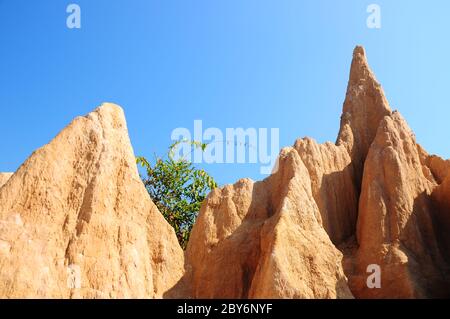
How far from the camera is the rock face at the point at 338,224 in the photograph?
8391 mm

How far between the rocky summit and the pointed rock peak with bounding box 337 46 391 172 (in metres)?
1.71

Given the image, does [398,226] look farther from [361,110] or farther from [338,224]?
[361,110]

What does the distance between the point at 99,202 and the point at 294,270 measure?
3614 millimetres

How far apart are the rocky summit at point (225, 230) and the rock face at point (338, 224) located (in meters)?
0.03

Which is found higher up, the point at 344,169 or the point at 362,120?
the point at 362,120

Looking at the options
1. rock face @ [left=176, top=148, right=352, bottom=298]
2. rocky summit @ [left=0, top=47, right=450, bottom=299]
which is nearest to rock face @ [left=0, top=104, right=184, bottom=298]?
rocky summit @ [left=0, top=47, right=450, bottom=299]

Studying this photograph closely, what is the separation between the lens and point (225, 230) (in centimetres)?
1103

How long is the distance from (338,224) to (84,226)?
8.25 metres

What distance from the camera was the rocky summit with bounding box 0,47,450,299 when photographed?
7484 millimetres

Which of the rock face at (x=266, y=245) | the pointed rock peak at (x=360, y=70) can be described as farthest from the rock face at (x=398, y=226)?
the pointed rock peak at (x=360, y=70)

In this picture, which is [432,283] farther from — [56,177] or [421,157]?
[56,177]

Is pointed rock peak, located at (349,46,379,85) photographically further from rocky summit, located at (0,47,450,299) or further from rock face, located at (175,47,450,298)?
rocky summit, located at (0,47,450,299)

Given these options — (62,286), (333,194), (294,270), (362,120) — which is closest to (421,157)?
(362,120)
